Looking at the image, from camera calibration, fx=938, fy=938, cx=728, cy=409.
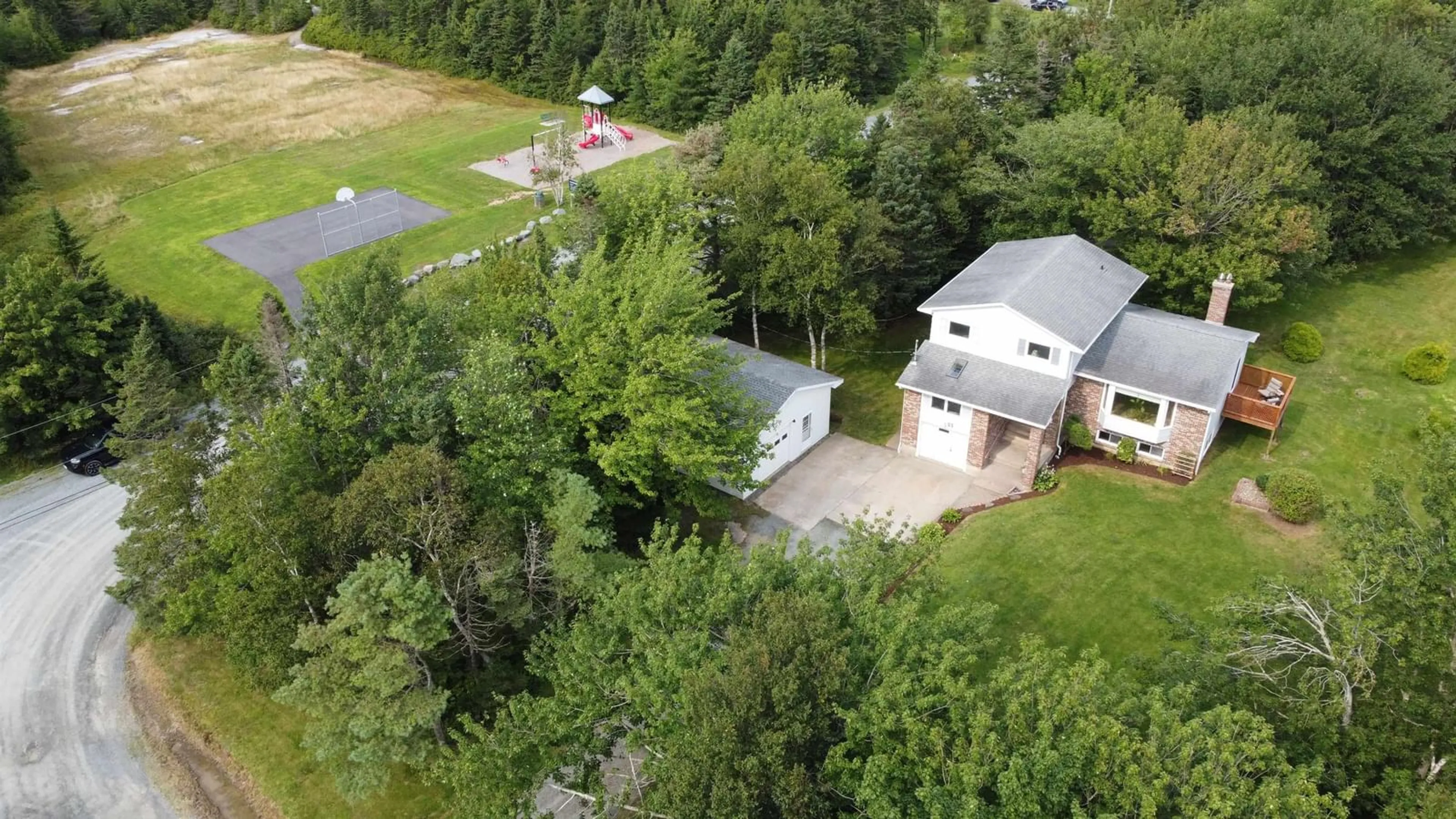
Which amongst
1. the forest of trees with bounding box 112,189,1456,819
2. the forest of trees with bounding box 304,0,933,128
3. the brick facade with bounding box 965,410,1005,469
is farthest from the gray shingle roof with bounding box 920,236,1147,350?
the forest of trees with bounding box 304,0,933,128

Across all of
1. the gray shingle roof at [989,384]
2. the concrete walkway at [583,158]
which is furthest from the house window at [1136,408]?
the concrete walkway at [583,158]

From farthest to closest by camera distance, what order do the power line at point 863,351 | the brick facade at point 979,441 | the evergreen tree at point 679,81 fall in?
the evergreen tree at point 679,81 → the power line at point 863,351 → the brick facade at point 979,441

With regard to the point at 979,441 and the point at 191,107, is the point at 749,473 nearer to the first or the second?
the point at 979,441

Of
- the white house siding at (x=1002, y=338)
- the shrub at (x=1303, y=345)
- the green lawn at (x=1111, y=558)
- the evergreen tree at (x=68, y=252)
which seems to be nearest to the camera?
the green lawn at (x=1111, y=558)

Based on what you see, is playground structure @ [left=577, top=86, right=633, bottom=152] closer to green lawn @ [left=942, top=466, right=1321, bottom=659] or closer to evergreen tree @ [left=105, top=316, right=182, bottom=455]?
evergreen tree @ [left=105, top=316, right=182, bottom=455]

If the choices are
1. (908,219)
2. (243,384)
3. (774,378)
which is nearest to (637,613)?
(774,378)

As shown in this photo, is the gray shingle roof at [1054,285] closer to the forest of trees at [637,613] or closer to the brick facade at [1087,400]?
the brick facade at [1087,400]

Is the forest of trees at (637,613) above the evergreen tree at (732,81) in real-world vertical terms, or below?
below

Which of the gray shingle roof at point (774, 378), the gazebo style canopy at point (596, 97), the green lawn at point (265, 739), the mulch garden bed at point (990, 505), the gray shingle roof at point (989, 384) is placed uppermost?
the gazebo style canopy at point (596, 97)
